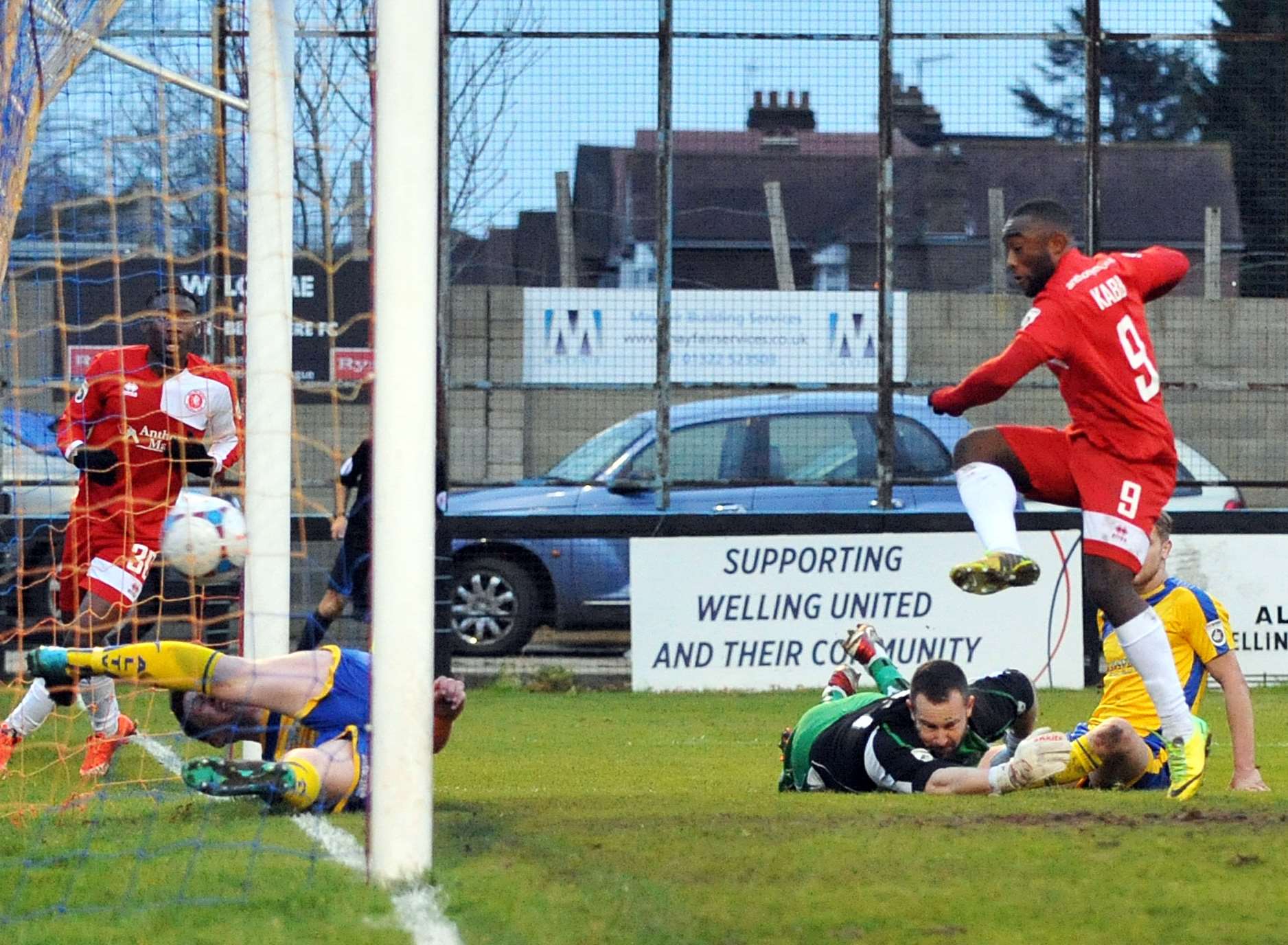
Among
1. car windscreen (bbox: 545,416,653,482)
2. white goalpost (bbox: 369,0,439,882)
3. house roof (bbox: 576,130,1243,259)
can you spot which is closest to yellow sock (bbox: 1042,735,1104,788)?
white goalpost (bbox: 369,0,439,882)

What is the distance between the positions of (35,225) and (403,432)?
218 inches

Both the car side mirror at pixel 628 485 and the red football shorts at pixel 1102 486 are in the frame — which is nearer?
the red football shorts at pixel 1102 486

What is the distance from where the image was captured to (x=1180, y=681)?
24.7 feet

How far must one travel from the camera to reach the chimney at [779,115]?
568 inches

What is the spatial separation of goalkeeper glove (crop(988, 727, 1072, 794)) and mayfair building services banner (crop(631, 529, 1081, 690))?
6359 mm

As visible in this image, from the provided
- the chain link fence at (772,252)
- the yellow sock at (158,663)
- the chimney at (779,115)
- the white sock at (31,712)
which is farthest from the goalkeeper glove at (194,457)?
the chimney at (779,115)

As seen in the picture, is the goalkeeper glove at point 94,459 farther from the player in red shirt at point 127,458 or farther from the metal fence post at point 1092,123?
the metal fence post at point 1092,123

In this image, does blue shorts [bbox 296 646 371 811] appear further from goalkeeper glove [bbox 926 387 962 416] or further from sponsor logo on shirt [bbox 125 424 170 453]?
sponsor logo on shirt [bbox 125 424 170 453]

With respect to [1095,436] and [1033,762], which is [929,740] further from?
[1095,436]

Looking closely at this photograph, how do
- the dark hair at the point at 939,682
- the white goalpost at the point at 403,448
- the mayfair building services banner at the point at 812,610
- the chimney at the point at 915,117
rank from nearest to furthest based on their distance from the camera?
the white goalpost at the point at 403,448 → the dark hair at the point at 939,682 → the mayfair building services banner at the point at 812,610 → the chimney at the point at 915,117

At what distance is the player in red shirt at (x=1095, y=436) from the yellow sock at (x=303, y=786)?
2.36m

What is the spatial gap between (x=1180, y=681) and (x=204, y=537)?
402 cm

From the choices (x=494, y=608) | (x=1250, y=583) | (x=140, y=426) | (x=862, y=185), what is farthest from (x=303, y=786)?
(x=862, y=185)

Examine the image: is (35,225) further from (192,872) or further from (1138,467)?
(1138,467)
